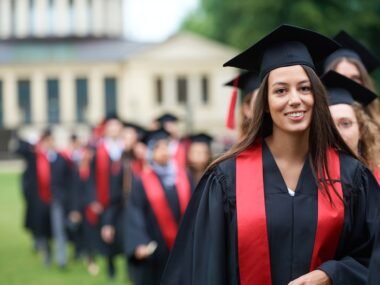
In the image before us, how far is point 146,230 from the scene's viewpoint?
267 inches

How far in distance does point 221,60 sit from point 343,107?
53.4 metres

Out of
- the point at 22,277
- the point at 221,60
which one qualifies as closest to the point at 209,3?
the point at 221,60

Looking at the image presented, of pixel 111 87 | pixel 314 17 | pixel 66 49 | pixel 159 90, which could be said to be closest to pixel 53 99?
pixel 111 87

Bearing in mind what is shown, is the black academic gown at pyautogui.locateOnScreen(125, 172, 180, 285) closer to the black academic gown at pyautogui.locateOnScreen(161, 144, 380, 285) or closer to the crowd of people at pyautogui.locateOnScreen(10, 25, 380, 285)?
A: the crowd of people at pyautogui.locateOnScreen(10, 25, 380, 285)

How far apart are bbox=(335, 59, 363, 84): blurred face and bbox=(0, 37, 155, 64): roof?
179 ft

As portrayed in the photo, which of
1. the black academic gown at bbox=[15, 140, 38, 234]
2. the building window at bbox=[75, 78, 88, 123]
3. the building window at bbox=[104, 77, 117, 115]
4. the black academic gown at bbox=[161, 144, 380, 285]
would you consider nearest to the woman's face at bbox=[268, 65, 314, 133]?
the black academic gown at bbox=[161, 144, 380, 285]

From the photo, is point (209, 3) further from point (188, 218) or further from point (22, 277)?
point (188, 218)

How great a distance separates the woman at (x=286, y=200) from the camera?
3537 millimetres

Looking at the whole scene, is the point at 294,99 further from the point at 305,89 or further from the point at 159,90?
the point at 159,90

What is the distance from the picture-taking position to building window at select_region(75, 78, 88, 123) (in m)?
60.9

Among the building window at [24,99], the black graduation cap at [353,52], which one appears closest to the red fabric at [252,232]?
the black graduation cap at [353,52]

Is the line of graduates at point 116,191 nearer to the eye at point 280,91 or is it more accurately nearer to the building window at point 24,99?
the eye at point 280,91

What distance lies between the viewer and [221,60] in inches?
2265

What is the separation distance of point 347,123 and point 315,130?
729mm
